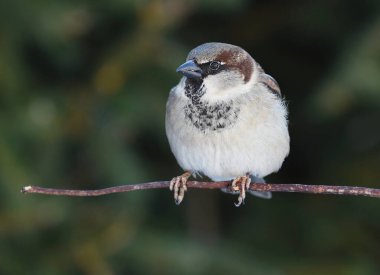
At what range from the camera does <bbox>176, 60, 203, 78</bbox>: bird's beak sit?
8.61ft

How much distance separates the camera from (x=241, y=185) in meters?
2.80

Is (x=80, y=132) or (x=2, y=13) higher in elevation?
(x=2, y=13)

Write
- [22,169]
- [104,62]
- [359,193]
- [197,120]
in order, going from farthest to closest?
Result: 1. [104,62]
2. [22,169]
3. [197,120]
4. [359,193]

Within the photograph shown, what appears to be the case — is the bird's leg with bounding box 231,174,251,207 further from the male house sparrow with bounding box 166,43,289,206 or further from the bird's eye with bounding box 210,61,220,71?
the bird's eye with bounding box 210,61,220,71

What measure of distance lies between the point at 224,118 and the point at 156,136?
1639mm

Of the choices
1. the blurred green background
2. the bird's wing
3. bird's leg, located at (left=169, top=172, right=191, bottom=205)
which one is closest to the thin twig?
bird's leg, located at (left=169, top=172, right=191, bottom=205)

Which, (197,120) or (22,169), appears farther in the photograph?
(22,169)

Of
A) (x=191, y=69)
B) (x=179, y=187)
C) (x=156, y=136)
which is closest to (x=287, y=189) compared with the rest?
A: (x=191, y=69)

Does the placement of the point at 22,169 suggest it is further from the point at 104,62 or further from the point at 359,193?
the point at 359,193

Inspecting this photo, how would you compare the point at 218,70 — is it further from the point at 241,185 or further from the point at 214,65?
the point at 241,185

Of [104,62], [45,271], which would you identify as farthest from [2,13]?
[45,271]

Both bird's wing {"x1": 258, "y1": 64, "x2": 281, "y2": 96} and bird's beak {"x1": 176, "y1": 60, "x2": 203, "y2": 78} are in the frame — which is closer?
bird's beak {"x1": 176, "y1": 60, "x2": 203, "y2": 78}

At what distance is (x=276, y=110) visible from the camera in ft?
9.62

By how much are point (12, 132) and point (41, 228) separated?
0.47m
